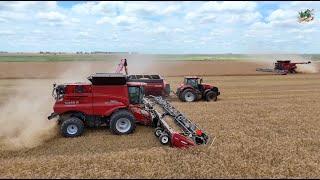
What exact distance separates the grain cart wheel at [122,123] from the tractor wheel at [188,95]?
1004 centimetres

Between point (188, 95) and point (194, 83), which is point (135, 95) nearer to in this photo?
point (188, 95)

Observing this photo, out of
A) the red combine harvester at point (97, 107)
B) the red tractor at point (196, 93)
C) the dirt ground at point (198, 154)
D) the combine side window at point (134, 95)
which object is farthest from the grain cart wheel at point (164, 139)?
the red tractor at point (196, 93)

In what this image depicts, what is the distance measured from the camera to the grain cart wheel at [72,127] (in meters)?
16.3

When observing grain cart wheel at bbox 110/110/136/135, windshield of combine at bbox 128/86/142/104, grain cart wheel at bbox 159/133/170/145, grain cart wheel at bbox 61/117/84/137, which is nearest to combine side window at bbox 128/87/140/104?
windshield of combine at bbox 128/86/142/104

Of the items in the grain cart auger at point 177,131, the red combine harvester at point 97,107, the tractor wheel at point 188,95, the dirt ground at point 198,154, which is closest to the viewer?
the dirt ground at point 198,154

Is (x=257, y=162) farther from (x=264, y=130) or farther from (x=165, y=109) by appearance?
(x=165, y=109)

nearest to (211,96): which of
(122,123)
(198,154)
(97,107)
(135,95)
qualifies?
(135,95)

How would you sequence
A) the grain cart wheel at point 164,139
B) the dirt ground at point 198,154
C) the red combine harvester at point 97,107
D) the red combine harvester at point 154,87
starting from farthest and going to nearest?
the red combine harvester at point 154,87 → the red combine harvester at point 97,107 → the grain cart wheel at point 164,139 → the dirt ground at point 198,154

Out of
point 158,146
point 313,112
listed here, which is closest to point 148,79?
point 313,112

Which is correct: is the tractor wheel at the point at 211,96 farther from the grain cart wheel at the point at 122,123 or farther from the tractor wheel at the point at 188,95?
the grain cart wheel at the point at 122,123

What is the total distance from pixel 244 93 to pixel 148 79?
26.3 feet

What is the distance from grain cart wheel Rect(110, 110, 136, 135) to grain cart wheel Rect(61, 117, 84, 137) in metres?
1.20

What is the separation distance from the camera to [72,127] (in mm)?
16453

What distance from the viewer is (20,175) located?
37.1 feet
